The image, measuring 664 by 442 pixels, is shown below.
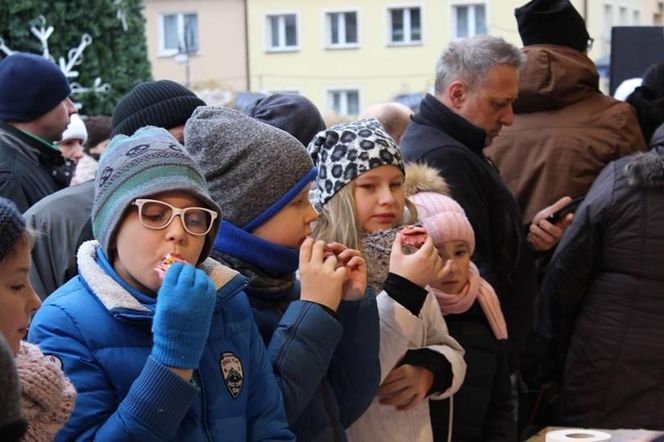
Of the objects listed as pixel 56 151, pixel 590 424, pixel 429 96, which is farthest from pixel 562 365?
pixel 56 151

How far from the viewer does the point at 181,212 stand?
2490 millimetres

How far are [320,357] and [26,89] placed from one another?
7.43 ft

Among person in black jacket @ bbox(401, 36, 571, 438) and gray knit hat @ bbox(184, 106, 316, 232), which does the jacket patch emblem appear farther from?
person in black jacket @ bbox(401, 36, 571, 438)

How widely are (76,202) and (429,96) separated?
1495 mm

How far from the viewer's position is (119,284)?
2.46m

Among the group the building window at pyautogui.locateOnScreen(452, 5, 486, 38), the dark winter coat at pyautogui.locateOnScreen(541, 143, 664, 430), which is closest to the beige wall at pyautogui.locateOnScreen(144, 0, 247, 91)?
the building window at pyautogui.locateOnScreen(452, 5, 486, 38)

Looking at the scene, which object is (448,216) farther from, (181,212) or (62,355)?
(62,355)

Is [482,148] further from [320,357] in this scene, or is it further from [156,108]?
[320,357]

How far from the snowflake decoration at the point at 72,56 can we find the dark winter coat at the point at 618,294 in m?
5.26

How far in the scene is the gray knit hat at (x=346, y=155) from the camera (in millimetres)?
3443

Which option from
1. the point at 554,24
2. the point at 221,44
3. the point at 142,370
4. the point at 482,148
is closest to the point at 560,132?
the point at 554,24

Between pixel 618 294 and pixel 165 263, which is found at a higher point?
pixel 165 263

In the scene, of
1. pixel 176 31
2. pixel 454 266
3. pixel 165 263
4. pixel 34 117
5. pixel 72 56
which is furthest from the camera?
pixel 176 31

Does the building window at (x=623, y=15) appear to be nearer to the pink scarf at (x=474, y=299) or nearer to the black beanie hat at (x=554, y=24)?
the black beanie hat at (x=554, y=24)
